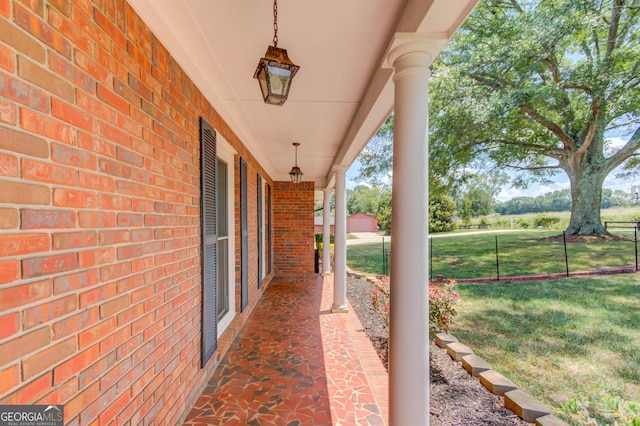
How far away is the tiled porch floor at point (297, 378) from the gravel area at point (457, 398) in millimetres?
424

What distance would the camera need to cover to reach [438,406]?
2365mm

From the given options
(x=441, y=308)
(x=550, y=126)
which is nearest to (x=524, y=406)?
(x=441, y=308)

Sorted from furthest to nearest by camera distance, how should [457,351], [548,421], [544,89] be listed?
[544,89], [457,351], [548,421]

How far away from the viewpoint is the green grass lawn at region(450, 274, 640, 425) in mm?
2675

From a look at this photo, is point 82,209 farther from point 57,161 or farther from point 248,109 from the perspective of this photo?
point 248,109

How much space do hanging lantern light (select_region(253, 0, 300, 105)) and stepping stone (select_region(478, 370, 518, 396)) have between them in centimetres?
312

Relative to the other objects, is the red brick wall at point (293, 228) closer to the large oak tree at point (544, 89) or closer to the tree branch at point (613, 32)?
the large oak tree at point (544, 89)

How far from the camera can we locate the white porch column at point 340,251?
4.74m

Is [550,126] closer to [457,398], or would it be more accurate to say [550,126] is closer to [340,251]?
[340,251]

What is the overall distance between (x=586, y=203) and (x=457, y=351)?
999cm

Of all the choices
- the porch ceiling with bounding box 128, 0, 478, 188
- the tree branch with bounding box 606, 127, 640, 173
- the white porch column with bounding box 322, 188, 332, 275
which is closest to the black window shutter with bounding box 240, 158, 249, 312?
the porch ceiling with bounding box 128, 0, 478, 188

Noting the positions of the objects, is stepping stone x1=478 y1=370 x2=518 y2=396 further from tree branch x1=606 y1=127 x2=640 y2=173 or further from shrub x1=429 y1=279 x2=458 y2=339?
tree branch x1=606 y1=127 x2=640 y2=173

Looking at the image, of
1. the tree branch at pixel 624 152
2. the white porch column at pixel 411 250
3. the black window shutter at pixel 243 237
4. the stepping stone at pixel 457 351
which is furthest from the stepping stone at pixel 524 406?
the tree branch at pixel 624 152

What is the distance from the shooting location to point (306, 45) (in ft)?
6.36
